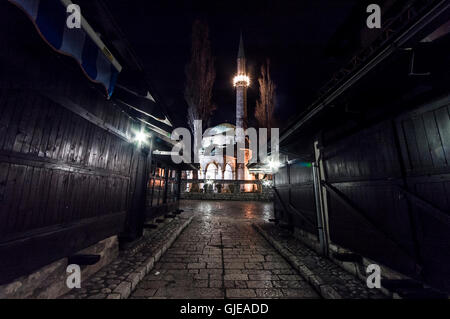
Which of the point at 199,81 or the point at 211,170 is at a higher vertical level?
the point at 199,81

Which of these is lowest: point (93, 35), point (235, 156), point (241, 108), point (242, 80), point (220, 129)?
point (93, 35)

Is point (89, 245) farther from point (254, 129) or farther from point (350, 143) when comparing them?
point (254, 129)

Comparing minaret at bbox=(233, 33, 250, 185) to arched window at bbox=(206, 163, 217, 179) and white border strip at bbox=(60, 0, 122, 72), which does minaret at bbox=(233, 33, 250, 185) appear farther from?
white border strip at bbox=(60, 0, 122, 72)

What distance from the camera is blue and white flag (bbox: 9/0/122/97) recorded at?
1.96 m

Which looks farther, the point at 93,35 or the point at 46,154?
the point at 93,35

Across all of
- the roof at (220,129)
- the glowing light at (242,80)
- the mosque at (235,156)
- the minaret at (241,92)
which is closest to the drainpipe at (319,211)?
the mosque at (235,156)

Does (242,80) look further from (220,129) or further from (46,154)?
(46,154)

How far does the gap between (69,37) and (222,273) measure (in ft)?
16.3

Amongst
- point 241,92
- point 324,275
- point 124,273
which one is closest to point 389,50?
point 324,275

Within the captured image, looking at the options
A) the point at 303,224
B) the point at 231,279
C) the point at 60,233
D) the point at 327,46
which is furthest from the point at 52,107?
the point at 327,46

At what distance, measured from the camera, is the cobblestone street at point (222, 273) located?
315 centimetres

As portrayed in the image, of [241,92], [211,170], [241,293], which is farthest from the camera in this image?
[211,170]

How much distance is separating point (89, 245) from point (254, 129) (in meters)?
31.2

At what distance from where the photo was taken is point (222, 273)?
153 inches
